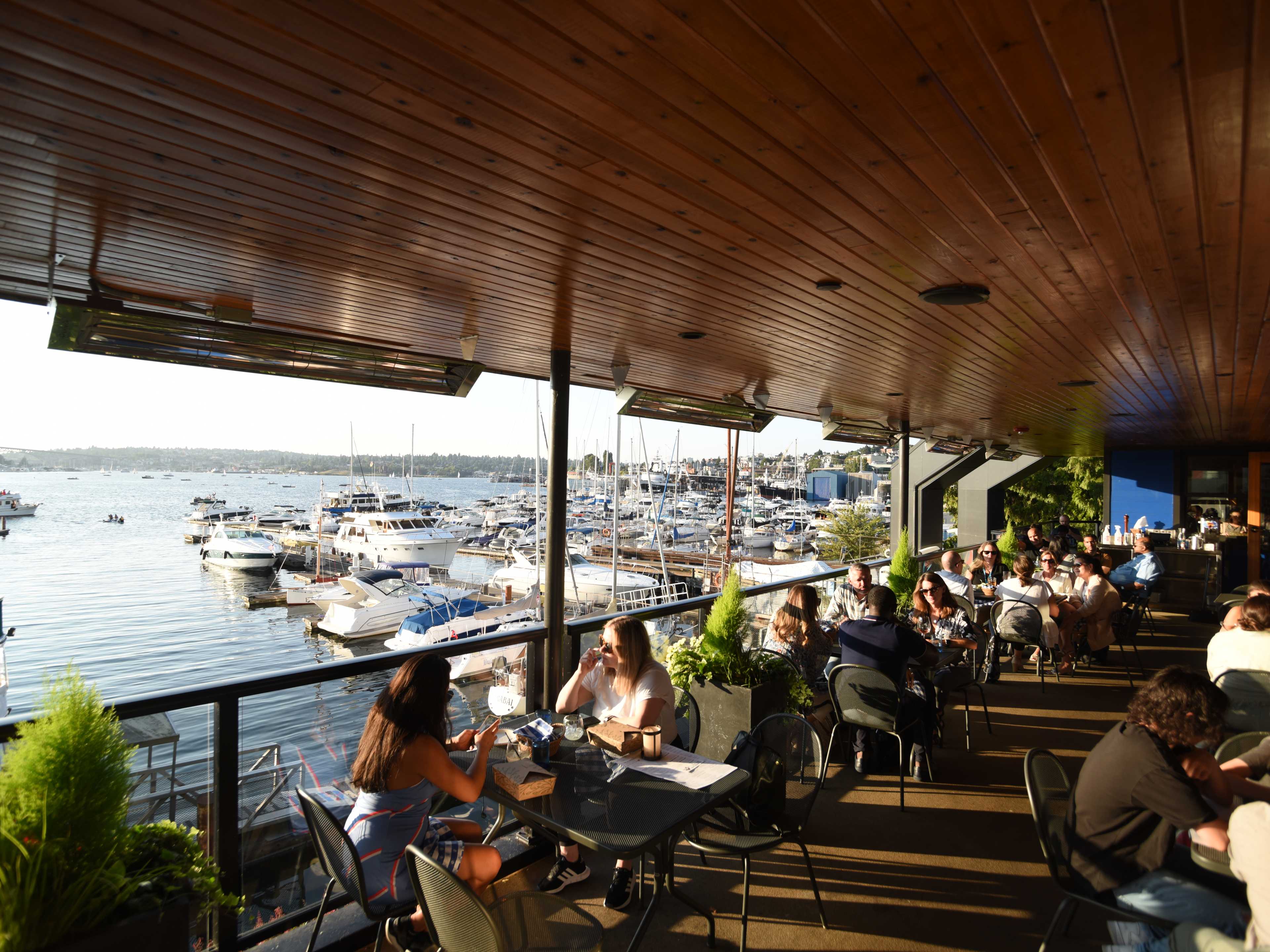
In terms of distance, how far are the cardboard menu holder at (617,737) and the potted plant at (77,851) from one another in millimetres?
1597

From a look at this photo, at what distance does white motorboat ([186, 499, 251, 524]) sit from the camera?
51.4 meters

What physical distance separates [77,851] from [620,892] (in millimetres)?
2225

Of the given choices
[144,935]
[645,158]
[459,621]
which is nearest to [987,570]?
[645,158]

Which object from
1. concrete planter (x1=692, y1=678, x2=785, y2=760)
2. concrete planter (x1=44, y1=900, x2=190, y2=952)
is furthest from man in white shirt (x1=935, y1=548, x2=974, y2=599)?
concrete planter (x1=44, y1=900, x2=190, y2=952)

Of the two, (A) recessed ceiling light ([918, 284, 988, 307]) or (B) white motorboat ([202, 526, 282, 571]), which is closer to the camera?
(A) recessed ceiling light ([918, 284, 988, 307])

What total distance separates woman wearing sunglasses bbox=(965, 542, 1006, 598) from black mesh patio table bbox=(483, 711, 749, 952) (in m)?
6.12

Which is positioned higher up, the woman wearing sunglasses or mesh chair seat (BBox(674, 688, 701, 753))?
the woman wearing sunglasses

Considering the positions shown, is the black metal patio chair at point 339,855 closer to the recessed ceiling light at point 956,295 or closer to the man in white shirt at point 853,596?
the recessed ceiling light at point 956,295

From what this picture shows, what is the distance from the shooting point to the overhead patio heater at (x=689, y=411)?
6.56 meters

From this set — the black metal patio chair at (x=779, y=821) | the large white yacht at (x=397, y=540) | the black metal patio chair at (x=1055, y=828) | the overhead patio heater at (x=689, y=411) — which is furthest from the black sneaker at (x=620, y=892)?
the large white yacht at (x=397, y=540)

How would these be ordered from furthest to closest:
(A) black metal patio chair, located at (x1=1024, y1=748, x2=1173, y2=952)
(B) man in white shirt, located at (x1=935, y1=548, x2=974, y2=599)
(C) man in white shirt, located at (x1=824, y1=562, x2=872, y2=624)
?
1. (B) man in white shirt, located at (x1=935, y1=548, x2=974, y2=599)
2. (C) man in white shirt, located at (x1=824, y1=562, x2=872, y2=624)
3. (A) black metal patio chair, located at (x1=1024, y1=748, x2=1173, y2=952)

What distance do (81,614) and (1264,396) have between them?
42370 mm

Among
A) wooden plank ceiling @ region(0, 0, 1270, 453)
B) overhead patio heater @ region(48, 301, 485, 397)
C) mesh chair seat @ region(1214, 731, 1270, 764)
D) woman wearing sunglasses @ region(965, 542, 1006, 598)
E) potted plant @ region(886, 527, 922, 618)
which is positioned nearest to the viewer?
wooden plank ceiling @ region(0, 0, 1270, 453)

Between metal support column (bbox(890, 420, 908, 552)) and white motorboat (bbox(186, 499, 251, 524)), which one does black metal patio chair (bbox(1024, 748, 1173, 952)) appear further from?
white motorboat (bbox(186, 499, 251, 524))
